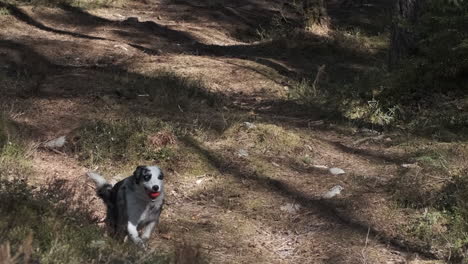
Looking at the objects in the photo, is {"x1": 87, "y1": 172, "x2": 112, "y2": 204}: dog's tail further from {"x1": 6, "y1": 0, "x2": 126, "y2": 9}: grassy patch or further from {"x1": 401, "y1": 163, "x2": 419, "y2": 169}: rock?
{"x1": 6, "y1": 0, "x2": 126, "y2": 9}: grassy patch

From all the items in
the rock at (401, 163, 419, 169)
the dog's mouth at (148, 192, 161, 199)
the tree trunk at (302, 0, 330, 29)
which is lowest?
the tree trunk at (302, 0, 330, 29)

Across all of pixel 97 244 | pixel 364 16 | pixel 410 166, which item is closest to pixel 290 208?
pixel 410 166

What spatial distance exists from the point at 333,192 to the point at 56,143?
372cm

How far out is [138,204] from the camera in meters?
5.95

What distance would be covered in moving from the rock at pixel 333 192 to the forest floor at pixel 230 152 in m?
0.08

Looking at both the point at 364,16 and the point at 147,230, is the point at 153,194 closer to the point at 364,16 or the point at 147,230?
the point at 147,230

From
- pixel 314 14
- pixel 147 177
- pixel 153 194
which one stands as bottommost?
pixel 314 14

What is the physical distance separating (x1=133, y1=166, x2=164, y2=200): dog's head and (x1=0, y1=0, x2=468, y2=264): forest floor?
2.13ft

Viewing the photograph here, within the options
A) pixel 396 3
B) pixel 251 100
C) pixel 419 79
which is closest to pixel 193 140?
pixel 251 100

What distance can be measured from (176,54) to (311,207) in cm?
838

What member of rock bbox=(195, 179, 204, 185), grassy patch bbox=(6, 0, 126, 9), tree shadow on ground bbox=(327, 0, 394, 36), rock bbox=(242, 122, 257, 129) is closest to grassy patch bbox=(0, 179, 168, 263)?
rock bbox=(195, 179, 204, 185)

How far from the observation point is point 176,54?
15039 millimetres

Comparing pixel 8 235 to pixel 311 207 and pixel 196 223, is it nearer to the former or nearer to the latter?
pixel 196 223

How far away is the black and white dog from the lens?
579cm
